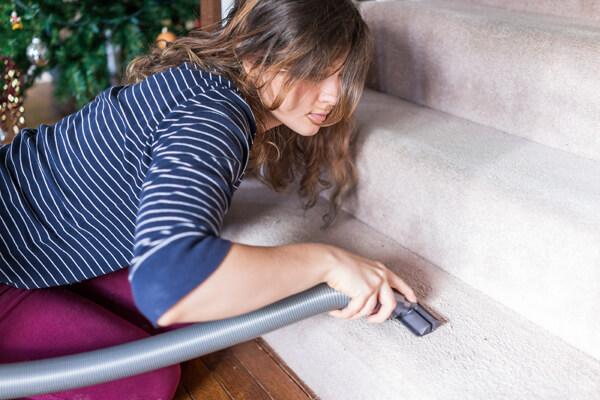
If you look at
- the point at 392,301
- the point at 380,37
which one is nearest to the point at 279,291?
the point at 392,301

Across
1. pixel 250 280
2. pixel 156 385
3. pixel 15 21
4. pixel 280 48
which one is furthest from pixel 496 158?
pixel 15 21

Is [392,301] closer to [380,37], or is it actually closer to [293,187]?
[293,187]

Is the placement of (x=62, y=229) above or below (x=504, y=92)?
below

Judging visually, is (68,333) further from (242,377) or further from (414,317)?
(414,317)

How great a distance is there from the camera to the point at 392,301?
0.86 metres

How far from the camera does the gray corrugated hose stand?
2.66ft

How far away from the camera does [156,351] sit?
817mm

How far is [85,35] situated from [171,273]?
178cm

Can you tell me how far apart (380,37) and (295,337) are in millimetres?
761

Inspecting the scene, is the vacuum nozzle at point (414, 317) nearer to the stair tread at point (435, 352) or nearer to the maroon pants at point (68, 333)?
the stair tread at point (435, 352)

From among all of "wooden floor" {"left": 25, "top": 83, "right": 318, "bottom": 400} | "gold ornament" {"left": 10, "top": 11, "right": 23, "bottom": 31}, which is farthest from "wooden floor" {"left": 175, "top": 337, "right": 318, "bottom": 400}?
"gold ornament" {"left": 10, "top": 11, "right": 23, "bottom": 31}

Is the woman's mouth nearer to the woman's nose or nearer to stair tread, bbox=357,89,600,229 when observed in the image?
the woman's nose

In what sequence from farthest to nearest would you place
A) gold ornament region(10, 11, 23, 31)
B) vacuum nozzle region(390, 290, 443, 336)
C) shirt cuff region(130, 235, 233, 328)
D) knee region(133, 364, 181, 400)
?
1. gold ornament region(10, 11, 23, 31)
2. knee region(133, 364, 181, 400)
3. vacuum nozzle region(390, 290, 443, 336)
4. shirt cuff region(130, 235, 233, 328)

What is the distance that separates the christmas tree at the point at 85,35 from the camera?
2.06m
